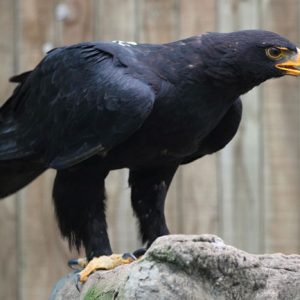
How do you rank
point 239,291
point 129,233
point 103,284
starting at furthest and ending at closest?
point 129,233, point 103,284, point 239,291

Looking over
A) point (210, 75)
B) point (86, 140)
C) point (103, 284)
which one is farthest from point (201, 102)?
point (103, 284)

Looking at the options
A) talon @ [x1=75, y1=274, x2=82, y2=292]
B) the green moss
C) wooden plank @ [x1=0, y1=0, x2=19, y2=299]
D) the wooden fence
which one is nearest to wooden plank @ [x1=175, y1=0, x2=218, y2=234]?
the wooden fence

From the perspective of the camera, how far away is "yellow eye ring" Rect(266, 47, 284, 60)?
3398 mm

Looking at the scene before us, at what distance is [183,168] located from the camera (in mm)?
4602

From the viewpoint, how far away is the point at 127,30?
4.61 m

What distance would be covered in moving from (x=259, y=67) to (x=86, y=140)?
0.66m

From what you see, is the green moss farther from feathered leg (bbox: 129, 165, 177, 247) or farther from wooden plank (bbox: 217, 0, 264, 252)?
wooden plank (bbox: 217, 0, 264, 252)

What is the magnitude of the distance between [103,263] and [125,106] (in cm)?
53

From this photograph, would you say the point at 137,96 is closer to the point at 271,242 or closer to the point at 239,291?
the point at 239,291

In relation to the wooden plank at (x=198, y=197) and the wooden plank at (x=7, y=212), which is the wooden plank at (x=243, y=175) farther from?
the wooden plank at (x=7, y=212)

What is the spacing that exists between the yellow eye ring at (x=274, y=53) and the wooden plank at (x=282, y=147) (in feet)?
4.13

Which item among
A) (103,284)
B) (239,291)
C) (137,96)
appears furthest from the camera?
(137,96)

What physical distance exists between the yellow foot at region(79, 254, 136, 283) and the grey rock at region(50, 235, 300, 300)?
469 millimetres

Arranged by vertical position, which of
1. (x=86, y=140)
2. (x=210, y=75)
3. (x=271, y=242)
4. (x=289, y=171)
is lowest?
(x=271, y=242)
